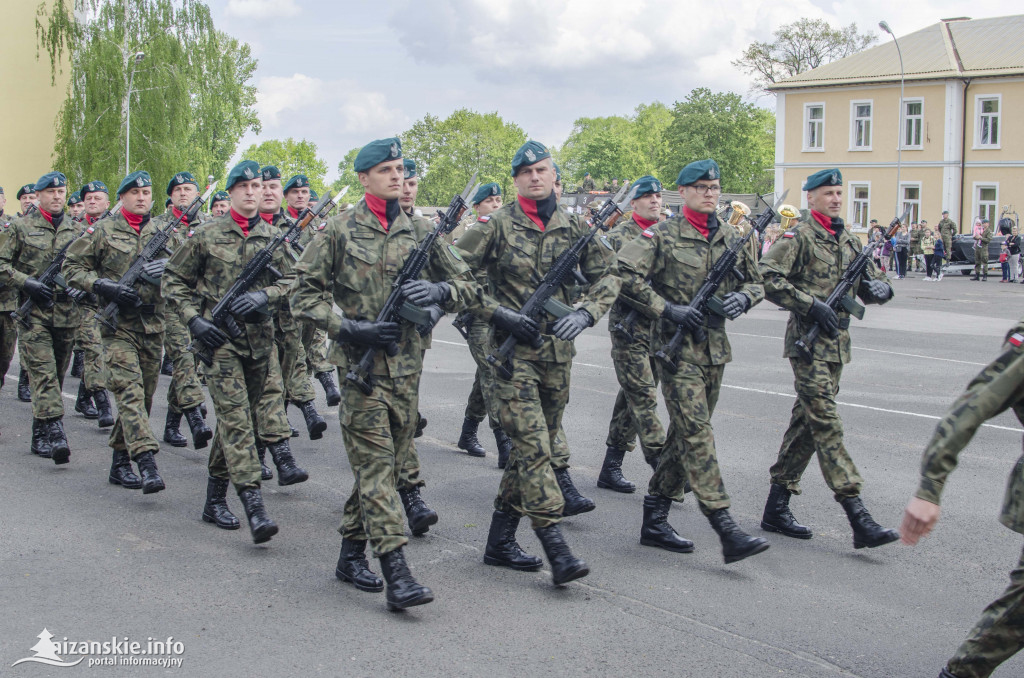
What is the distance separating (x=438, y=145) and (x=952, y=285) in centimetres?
7533

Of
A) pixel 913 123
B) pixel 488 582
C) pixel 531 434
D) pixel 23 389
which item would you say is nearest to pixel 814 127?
pixel 913 123

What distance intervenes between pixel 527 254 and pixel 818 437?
1987 millimetres

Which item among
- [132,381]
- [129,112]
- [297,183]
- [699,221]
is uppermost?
[129,112]

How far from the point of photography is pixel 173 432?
855cm

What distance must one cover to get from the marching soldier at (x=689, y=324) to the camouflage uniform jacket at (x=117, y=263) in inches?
133

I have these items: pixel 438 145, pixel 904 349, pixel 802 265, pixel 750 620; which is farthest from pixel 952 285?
pixel 438 145

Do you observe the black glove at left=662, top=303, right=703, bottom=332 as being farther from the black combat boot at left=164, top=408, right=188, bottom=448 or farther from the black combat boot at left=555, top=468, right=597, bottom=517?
the black combat boot at left=164, top=408, right=188, bottom=448

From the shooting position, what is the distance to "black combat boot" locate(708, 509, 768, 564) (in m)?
5.15

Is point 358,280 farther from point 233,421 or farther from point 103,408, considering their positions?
point 103,408

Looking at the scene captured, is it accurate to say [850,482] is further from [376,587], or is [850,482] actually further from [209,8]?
[209,8]

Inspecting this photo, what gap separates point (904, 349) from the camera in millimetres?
14508

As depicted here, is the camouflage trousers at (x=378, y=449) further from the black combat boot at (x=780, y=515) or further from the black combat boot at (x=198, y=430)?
the black combat boot at (x=198, y=430)

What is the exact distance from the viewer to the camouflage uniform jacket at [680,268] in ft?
19.0

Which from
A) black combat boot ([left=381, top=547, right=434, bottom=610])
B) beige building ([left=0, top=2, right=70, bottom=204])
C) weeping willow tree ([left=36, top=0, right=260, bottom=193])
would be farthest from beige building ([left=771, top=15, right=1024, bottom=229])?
black combat boot ([left=381, top=547, right=434, bottom=610])
